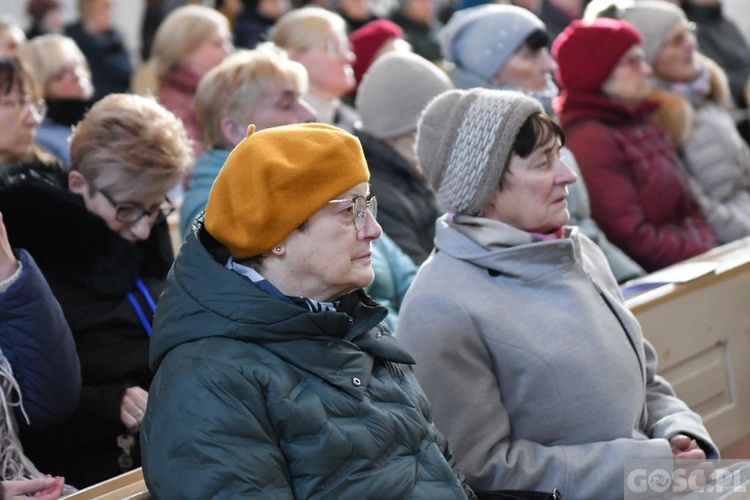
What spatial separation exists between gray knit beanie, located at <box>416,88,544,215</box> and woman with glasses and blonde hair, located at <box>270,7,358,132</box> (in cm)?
227

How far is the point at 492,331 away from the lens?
259cm

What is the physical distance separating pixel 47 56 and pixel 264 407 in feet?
12.1

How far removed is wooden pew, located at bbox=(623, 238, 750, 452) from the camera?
3344 millimetres

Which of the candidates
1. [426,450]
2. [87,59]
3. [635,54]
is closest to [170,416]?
[426,450]

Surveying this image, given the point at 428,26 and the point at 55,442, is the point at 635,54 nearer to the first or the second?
the point at 55,442

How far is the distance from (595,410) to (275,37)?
131 inches

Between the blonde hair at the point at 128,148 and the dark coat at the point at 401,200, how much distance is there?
1.08m

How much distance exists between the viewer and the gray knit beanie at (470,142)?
2725 mm

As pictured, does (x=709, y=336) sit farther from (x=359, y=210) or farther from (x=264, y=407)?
(x=264, y=407)

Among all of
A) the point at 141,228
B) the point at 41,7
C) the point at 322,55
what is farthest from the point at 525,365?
the point at 41,7

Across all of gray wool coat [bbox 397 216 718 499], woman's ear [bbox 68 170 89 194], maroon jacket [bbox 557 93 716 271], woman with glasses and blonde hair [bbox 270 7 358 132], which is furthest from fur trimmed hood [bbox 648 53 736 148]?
woman's ear [bbox 68 170 89 194]

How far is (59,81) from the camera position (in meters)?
5.20

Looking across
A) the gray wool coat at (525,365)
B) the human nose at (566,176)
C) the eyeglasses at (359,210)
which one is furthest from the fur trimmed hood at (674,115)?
the eyeglasses at (359,210)

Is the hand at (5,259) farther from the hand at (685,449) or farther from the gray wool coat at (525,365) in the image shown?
the hand at (685,449)
